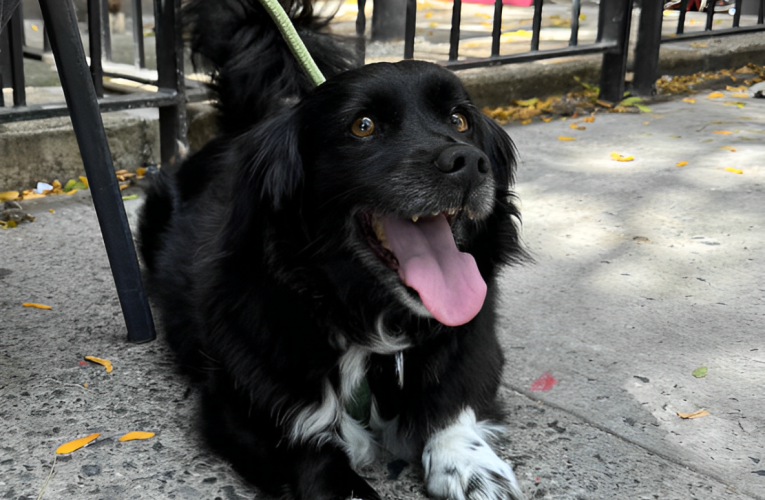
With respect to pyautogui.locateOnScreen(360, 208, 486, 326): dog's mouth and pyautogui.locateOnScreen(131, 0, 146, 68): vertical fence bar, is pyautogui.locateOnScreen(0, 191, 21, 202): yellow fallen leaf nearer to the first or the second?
pyautogui.locateOnScreen(131, 0, 146, 68): vertical fence bar

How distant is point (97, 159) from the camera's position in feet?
8.82

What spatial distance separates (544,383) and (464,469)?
2.21 feet

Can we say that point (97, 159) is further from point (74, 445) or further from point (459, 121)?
point (459, 121)

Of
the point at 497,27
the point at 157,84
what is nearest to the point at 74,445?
the point at 157,84

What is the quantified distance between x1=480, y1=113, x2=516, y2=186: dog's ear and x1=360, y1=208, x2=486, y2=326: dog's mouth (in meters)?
0.32

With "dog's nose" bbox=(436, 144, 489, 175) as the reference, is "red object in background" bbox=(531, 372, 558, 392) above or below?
below

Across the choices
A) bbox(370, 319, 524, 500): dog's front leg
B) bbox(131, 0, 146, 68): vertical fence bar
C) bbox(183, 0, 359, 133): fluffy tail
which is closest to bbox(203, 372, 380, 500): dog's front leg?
bbox(370, 319, 524, 500): dog's front leg

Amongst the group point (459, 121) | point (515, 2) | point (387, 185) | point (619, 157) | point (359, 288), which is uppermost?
point (515, 2)

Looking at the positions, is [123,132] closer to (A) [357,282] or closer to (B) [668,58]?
(A) [357,282]

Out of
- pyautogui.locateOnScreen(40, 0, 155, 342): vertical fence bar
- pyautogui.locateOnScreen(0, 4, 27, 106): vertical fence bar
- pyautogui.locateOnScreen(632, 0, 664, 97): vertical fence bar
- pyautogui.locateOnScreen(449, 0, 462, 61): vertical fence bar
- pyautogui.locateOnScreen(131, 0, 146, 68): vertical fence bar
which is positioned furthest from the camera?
pyautogui.locateOnScreen(632, 0, 664, 97): vertical fence bar

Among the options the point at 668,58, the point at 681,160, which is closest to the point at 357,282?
the point at 681,160

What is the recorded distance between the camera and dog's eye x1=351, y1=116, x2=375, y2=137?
6.73ft

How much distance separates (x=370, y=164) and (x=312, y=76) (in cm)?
63

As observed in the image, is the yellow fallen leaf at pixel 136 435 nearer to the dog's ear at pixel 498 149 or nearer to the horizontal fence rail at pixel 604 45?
the dog's ear at pixel 498 149
